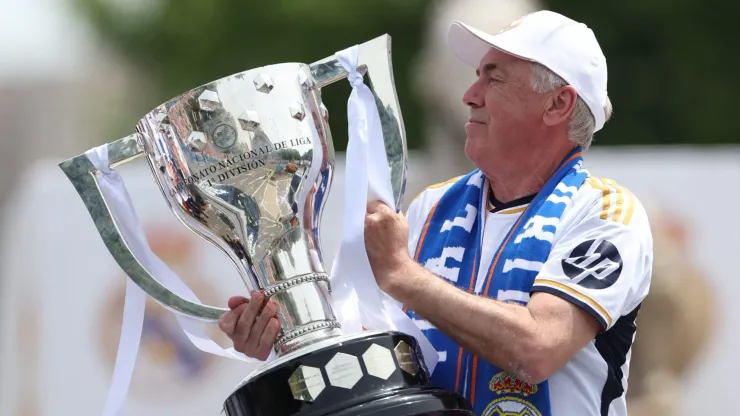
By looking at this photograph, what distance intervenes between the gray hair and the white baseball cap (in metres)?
0.02

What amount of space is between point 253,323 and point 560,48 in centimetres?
99

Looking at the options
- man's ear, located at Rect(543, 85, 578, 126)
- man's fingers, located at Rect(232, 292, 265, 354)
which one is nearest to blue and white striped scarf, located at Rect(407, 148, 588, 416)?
man's ear, located at Rect(543, 85, 578, 126)

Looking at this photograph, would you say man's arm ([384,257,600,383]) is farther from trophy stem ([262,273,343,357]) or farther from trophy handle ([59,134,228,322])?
trophy handle ([59,134,228,322])

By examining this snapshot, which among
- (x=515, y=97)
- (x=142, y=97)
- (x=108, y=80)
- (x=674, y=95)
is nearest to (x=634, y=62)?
(x=674, y=95)

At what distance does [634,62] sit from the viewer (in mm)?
12281

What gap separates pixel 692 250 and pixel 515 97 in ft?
8.85

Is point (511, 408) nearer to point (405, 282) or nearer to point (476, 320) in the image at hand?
point (476, 320)

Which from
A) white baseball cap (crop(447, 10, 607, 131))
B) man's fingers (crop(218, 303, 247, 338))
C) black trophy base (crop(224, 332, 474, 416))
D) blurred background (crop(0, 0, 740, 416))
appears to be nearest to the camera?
black trophy base (crop(224, 332, 474, 416))

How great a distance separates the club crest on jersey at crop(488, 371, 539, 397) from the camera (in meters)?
2.98

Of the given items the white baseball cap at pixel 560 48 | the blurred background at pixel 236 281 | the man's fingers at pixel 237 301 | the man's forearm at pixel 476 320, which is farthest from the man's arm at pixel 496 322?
the blurred background at pixel 236 281

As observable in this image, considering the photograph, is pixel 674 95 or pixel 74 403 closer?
pixel 74 403

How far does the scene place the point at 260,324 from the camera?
2.94 metres

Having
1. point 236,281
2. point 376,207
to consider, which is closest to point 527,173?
point 376,207

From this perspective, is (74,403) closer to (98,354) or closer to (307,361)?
(98,354)
